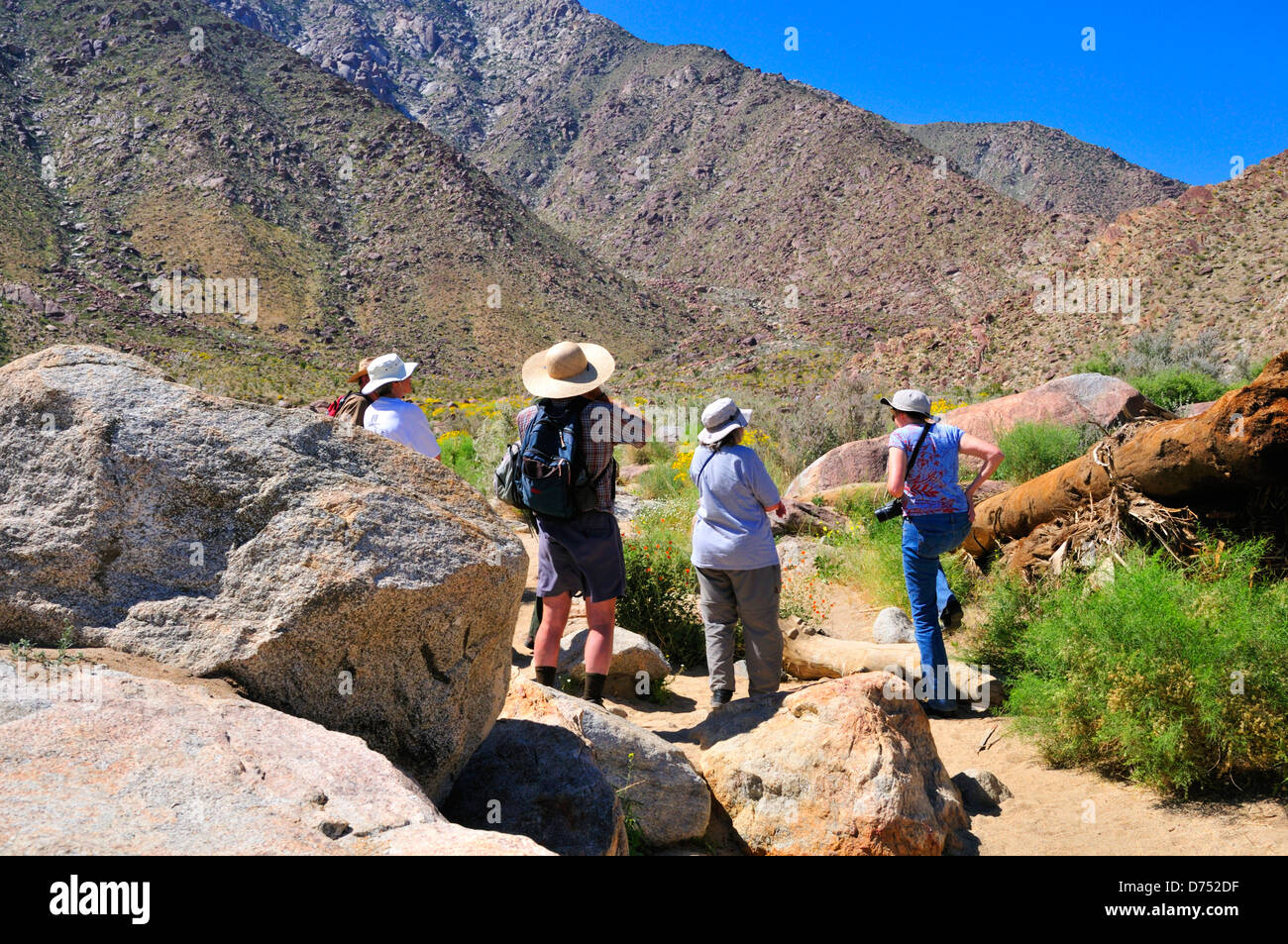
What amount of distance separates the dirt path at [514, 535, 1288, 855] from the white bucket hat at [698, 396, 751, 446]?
1.52 m

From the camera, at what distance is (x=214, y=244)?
3850 cm

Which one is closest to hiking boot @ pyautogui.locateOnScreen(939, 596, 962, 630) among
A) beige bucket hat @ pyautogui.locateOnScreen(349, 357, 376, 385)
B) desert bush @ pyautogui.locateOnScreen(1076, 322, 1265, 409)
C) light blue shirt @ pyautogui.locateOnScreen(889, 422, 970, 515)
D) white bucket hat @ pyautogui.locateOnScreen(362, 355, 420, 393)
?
light blue shirt @ pyautogui.locateOnScreen(889, 422, 970, 515)

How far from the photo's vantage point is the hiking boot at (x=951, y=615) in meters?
6.16

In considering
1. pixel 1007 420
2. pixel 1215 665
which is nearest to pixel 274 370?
pixel 1007 420

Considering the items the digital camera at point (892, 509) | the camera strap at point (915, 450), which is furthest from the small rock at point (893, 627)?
the camera strap at point (915, 450)

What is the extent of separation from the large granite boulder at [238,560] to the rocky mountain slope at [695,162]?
2853cm

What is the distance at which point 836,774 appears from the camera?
3.78 metres

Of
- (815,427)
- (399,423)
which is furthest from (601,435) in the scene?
(815,427)

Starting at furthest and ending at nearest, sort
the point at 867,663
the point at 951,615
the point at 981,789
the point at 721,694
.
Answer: the point at 951,615, the point at 867,663, the point at 721,694, the point at 981,789

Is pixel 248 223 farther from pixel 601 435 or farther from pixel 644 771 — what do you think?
pixel 644 771

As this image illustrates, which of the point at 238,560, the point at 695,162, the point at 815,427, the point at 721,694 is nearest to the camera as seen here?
the point at 238,560

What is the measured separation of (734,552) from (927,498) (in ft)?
4.19
